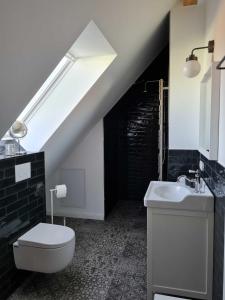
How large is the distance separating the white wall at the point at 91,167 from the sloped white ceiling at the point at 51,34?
87 cm

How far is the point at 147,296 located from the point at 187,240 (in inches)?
22.9

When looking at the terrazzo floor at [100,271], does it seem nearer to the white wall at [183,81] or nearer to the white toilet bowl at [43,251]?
the white toilet bowl at [43,251]

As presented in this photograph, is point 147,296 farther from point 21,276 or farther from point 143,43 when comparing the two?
point 143,43

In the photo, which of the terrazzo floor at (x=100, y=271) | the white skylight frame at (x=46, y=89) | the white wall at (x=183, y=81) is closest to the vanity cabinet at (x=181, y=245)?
the terrazzo floor at (x=100, y=271)

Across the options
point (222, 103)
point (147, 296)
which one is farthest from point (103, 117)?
point (147, 296)

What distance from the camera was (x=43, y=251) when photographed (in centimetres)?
187

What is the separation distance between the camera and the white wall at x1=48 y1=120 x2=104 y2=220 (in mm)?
3375

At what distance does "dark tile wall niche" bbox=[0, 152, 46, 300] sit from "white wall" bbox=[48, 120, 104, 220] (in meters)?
1.15

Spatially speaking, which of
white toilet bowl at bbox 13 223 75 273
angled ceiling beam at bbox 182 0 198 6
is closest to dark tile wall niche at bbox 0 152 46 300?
white toilet bowl at bbox 13 223 75 273

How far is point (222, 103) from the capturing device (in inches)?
61.9

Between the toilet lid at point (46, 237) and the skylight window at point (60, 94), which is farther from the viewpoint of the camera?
the skylight window at point (60, 94)

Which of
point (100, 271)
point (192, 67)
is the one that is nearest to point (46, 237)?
point (100, 271)

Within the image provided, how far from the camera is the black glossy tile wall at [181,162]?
248 cm

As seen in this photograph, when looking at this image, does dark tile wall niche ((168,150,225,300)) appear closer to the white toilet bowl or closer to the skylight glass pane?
the white toilet bowl
